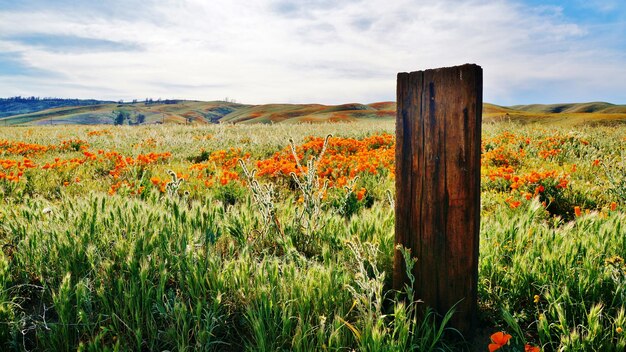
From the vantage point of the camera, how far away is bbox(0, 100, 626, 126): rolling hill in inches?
1237

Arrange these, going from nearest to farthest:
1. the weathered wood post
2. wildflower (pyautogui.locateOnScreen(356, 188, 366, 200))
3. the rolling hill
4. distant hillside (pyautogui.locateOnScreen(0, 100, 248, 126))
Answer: the weathered wood post
wildflower (pyautogui.locateOnScreen(356, 188, 366, 200))
the rolling hill
distant hillside (pyautogui.locateOnScreen(0, 100, 248, 126))

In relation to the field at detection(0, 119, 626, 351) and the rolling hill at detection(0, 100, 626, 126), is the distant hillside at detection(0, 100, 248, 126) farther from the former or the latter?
the field at detection(0, 119, 626, 351)

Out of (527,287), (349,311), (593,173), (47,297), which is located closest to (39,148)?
(47,297)

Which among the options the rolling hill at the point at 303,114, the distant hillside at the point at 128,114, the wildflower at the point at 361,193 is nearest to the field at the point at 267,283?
the wildflower at the point at 361,193

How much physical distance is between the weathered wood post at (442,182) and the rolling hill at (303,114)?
20287 millimetres

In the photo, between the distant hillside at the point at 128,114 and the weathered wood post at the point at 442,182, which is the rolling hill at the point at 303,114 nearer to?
the distant hillside at the point at 128,114

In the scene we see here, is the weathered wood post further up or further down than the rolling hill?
further down

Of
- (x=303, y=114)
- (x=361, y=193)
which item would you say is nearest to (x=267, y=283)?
(x=361, y=193)

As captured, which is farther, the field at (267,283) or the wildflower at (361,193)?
the wildflower at (361,193)

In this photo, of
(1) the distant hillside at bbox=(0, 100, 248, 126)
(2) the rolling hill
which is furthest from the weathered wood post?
(1) the distant hillside at bbox=(0, 100, 248, 126)

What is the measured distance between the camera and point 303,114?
65.3 m

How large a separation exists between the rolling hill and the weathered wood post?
66.6ft

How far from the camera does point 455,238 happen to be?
2.10m

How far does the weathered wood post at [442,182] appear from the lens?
2.01 metres
